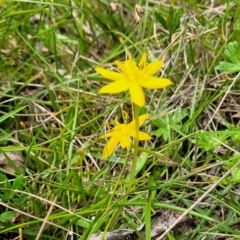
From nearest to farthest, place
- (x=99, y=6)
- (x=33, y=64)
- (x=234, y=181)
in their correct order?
1. (x=234, y=181)
2. (x=33, y=64)
3. (x=99, y=6)

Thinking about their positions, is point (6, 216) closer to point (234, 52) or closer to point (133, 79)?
point (133, 79)

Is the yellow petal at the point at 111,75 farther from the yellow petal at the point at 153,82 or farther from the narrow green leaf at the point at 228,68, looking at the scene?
the narrow green leaf at the point at 228,68

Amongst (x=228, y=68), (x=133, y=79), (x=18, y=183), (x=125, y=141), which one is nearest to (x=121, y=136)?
(x=125, y=141)

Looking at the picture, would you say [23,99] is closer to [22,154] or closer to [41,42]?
[22,154]

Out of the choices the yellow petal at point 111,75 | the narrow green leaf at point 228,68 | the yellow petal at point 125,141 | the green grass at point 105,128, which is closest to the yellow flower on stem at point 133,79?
the yellow petal at point 111,75

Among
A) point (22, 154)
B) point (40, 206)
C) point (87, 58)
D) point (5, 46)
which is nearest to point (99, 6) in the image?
point (87, 58)

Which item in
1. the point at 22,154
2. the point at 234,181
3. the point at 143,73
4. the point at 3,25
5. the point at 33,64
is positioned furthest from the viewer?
the point at 33,64
